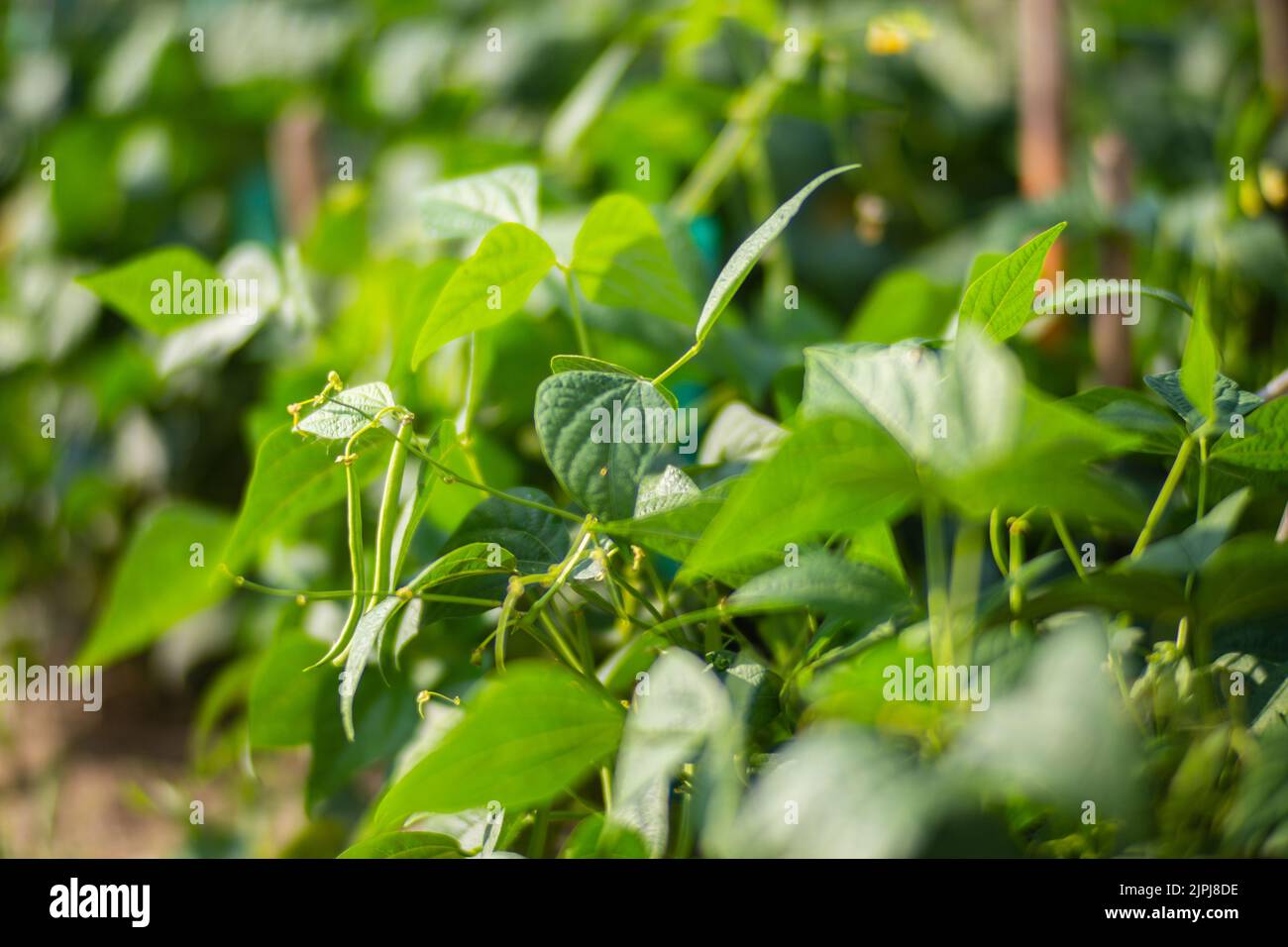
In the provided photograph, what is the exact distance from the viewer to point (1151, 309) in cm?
67

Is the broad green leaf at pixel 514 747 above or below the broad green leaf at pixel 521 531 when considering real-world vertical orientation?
below

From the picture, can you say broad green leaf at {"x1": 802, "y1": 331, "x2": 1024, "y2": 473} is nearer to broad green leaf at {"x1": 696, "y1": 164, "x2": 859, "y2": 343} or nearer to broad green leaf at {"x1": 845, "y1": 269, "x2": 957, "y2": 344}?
broad green leaf at {"x1": 696, "y1": 164, "x2": 859, "y2": 343}

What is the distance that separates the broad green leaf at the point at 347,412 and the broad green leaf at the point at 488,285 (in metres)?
0.02

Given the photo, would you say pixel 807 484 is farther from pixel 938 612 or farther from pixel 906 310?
pixel 906 310

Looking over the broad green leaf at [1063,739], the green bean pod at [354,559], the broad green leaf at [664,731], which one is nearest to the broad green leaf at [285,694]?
the green bean pod at [354,559]

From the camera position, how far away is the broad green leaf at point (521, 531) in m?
0.37

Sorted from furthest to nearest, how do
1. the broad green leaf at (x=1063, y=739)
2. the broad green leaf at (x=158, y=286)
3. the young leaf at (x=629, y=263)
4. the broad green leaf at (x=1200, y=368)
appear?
the broad green leaf at (x=158, y=286)
the young leaf at (x=629, y=263)
the broad green leaf at (x=1200, y=368)
the broad green leaf at (x=1063, y=739)

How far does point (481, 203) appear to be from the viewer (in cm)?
46

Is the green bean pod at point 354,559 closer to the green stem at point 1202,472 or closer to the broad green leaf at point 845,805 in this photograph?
the broad green leaf at point 845,805

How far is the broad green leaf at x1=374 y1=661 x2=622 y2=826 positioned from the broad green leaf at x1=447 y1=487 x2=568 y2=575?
0.20ft

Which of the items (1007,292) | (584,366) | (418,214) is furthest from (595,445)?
(418,214)

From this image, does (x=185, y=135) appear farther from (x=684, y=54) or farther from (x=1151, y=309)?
(x=1151, y=309)
